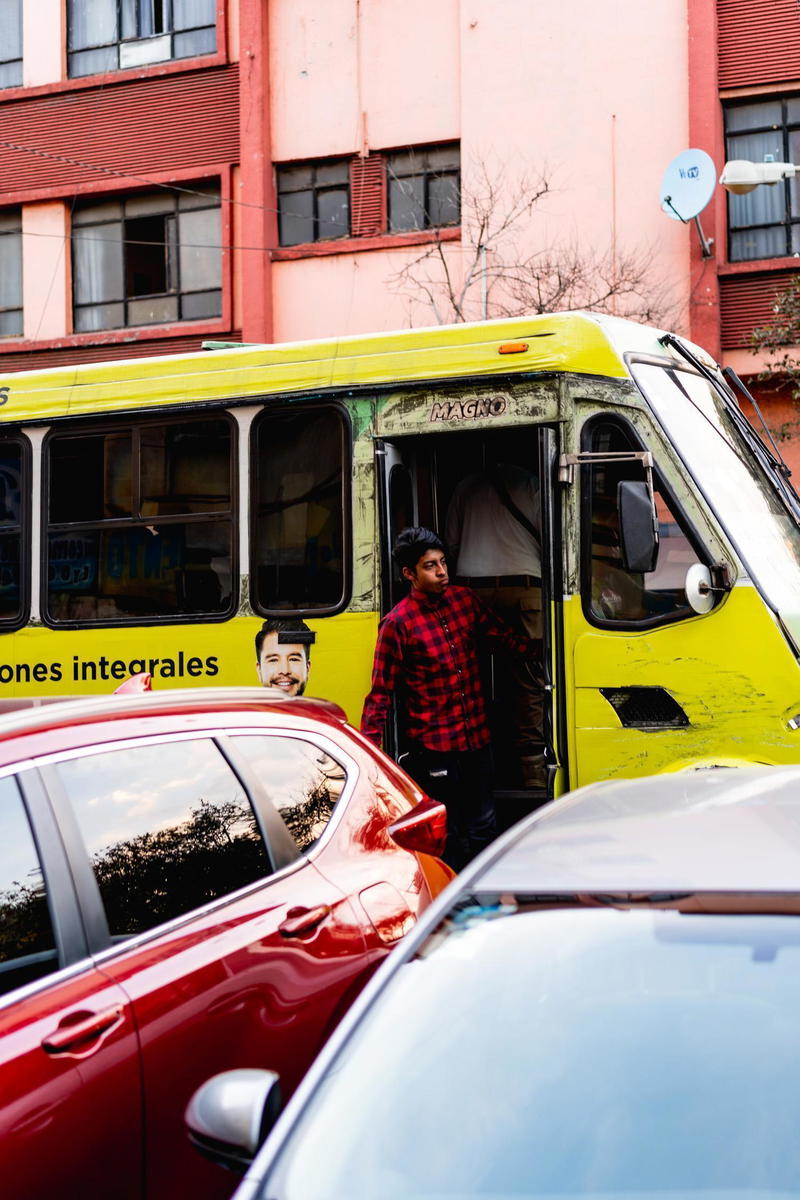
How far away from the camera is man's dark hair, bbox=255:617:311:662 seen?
301 inches

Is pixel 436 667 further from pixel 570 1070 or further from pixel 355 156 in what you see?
pixel 355 156

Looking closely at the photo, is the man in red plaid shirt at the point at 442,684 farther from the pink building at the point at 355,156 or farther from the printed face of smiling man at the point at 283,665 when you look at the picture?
the pink building at the point at 355,156

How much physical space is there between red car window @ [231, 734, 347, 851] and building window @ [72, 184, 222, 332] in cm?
1778

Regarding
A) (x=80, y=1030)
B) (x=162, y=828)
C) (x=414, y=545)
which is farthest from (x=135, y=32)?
(x=80, y=1030)

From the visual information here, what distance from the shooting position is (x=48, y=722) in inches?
128

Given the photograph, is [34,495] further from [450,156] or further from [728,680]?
[450,156]

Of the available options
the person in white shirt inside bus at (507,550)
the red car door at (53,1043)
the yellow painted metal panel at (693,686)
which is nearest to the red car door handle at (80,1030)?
the red car door at (53,1043)

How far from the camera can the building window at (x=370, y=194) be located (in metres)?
19.9

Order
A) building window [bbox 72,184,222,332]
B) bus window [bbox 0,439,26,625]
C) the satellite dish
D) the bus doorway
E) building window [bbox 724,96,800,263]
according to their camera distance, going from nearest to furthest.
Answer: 1. the bus doorway
2. bus window [bbox 0,439,26,625]
3. the satellite dish
4. building window [bbox 724,96,800,263]
5. building window [bbox 72,184,222,332]

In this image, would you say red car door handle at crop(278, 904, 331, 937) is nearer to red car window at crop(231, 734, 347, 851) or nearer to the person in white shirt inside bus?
red car window at crop(231, 734, 347, 851)

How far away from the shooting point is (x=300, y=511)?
770 cm

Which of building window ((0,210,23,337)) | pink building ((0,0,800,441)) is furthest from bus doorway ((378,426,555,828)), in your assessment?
building window ((0,210,23,337))

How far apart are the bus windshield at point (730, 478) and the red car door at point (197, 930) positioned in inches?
148

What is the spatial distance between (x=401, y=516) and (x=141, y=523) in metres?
1.50
